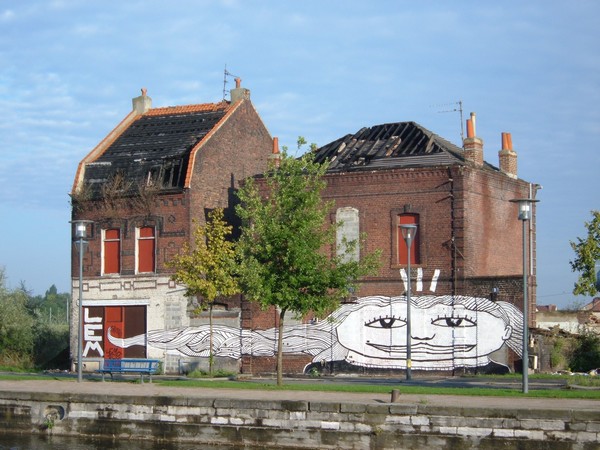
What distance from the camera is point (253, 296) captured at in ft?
84.3

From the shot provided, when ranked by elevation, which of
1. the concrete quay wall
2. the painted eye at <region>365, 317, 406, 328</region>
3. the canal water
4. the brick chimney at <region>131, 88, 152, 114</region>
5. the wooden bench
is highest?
the brick chimney at <region>131, 88, 152, 114</region>

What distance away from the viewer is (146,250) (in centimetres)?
4019

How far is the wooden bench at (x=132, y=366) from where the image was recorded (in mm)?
28219

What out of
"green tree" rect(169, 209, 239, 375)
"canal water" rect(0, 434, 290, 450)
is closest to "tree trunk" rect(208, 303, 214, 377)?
"green tree" rect(169, 209, 239, 375)

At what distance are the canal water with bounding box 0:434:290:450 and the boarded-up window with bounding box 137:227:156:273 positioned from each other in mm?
16409

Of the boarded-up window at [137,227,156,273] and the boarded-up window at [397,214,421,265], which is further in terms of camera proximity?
the boarded-up window at [137,227,156,273]

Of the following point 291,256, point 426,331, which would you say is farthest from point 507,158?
point 291,256

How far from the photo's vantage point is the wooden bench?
28219 mm

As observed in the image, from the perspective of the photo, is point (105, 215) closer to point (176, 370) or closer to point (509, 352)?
point (176, 370)

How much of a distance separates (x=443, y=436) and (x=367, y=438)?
178 centimetres

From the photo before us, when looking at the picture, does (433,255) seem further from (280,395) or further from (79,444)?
(79,444)

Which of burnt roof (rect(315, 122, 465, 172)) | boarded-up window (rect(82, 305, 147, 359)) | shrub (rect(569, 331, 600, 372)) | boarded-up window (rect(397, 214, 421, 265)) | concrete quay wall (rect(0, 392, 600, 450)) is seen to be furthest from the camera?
boarded-up window (rect(82, 305, 147, 359))

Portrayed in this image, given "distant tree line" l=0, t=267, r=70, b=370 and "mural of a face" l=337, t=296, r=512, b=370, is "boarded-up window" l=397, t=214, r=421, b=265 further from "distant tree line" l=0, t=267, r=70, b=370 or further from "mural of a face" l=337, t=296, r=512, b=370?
"distant tree line" l=0, t=267, r=70, b=370

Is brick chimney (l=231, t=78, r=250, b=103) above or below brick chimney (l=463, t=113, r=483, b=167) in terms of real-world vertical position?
above
